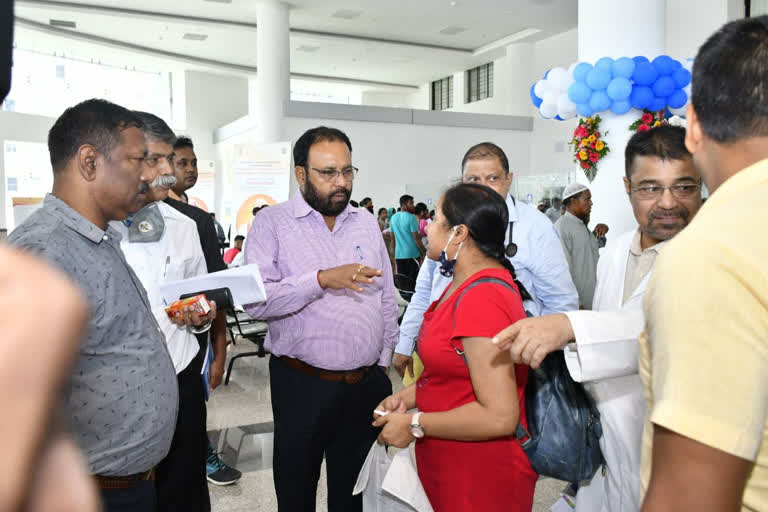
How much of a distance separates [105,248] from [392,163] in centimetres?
1188

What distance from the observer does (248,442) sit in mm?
3891

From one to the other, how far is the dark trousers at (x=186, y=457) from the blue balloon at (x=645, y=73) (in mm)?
4984

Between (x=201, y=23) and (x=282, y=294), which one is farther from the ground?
(x=201, y=23)

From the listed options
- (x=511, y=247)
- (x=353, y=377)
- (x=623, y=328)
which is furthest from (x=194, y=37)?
(x=623, y=328)

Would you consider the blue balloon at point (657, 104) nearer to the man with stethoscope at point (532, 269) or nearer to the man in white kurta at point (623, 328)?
the man with stethoscope at point (532, 269)

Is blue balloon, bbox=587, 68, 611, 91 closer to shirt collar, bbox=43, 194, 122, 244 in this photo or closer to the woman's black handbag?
the woman's black handbag

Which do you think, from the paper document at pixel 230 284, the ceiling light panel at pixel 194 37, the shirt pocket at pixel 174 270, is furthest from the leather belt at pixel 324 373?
the ceiling light panel at pixel 194 37

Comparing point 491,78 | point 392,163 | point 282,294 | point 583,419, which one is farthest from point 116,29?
point 583,419

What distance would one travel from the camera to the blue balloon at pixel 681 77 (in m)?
5.48

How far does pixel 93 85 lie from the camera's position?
52.4 feet

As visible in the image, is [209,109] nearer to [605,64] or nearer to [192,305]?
[605,64]

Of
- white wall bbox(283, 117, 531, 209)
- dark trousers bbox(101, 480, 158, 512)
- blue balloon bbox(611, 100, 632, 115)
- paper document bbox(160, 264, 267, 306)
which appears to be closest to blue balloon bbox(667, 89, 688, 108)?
blue balloon bbox(611, 100, 632, 115)

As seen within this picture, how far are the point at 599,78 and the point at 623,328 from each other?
504cm

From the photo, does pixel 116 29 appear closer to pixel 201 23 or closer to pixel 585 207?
pixel 201 23
